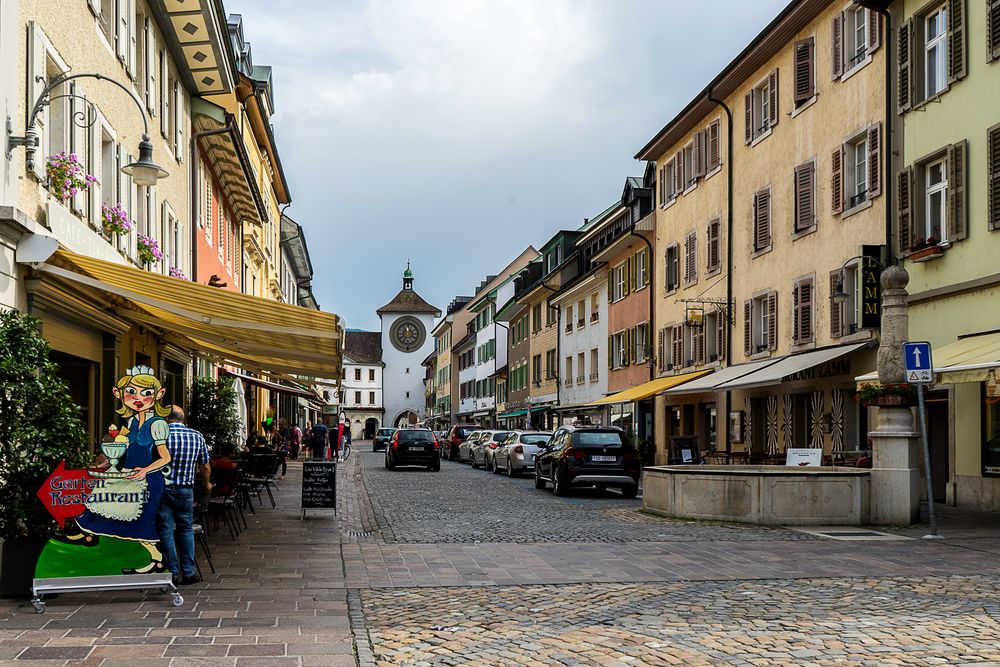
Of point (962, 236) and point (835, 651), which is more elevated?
point (962, 236)

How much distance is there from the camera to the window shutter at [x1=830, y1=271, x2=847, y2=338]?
23.9 meters

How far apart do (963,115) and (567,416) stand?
1309 inches

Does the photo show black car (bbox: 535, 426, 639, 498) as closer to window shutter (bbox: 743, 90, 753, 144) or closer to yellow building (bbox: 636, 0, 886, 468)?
yellow building (bbox: 636, 0, 886, 468)

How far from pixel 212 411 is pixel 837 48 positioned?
15.1 m

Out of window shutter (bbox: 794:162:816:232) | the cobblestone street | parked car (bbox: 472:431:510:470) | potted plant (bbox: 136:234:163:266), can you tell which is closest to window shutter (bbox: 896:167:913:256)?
window shutter (bbox: 794:162:816:232)

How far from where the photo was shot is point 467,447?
149 ft

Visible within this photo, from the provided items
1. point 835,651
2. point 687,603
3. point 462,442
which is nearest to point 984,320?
point 687,603

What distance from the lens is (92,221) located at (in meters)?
14.2

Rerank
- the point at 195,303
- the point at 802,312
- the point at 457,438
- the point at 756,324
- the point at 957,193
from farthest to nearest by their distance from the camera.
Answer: the point at 457,438 < the point at 756,324 < the point at 802,312 < the point at 957,193 < the point at 195,303

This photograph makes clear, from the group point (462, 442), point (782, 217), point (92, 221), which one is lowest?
point (462, 442)

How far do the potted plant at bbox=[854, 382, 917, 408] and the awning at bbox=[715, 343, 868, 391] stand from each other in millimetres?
6133

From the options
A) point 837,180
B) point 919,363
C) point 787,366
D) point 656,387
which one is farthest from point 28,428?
point 656,387

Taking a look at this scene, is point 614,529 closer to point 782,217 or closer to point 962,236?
point 962,236

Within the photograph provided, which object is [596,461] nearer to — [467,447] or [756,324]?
[756,324]
